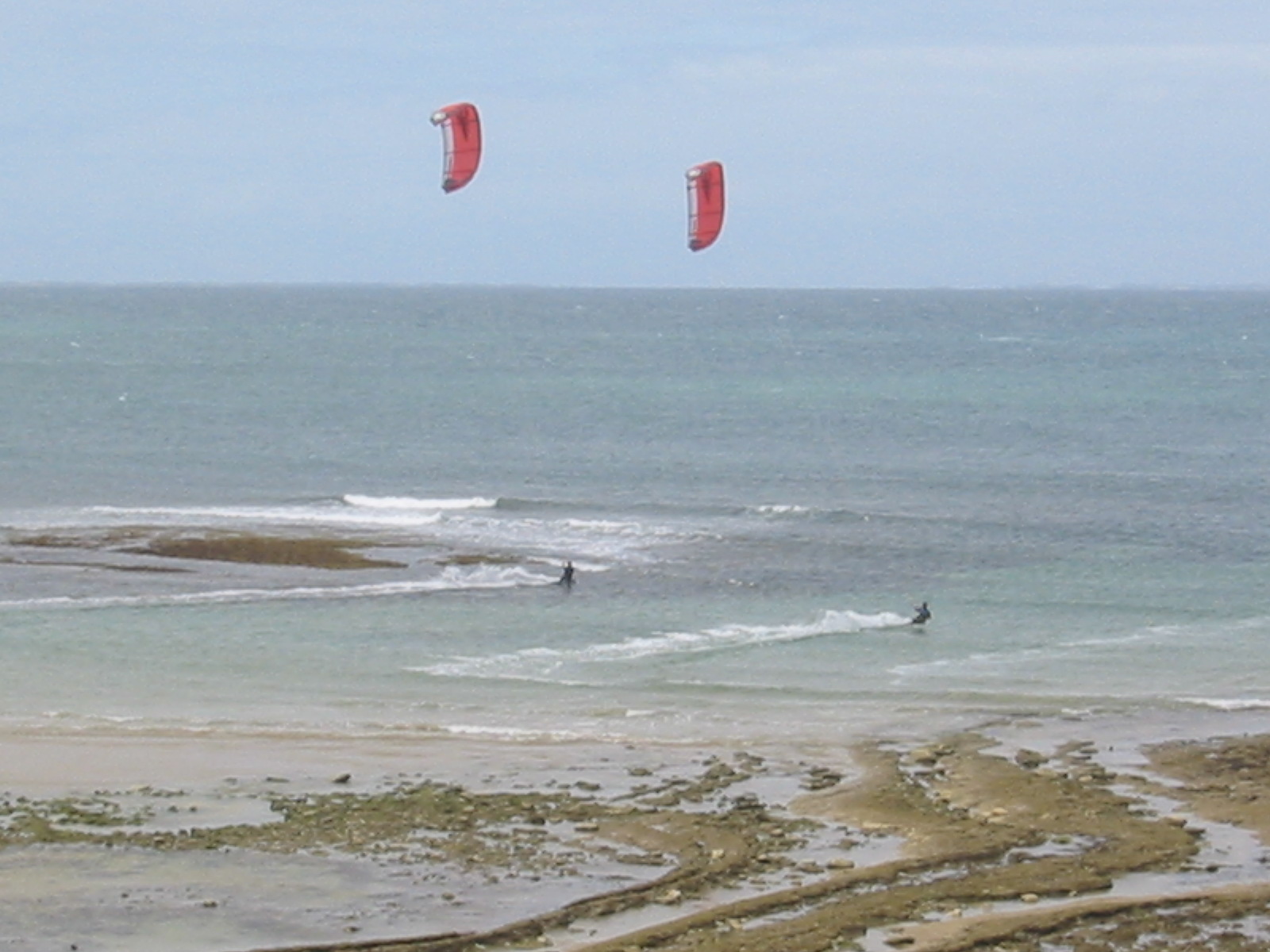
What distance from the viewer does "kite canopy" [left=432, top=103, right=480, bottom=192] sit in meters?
32.5

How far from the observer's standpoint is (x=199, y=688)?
30000mm

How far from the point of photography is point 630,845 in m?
20.2

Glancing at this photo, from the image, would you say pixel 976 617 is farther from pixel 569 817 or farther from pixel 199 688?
pixel 569 817

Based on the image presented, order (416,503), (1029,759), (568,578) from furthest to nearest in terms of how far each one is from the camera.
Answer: (416,503), (568,578), (1029,759)

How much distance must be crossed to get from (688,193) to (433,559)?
9.93m

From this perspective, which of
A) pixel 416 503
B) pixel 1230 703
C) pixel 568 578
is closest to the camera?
pixel 1230 703

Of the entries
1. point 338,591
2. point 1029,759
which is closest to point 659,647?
point 338,591

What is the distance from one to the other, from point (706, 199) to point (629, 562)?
8807 millimetres

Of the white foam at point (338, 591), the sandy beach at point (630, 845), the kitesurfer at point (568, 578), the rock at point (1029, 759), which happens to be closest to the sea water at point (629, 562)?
the white foam at point (338, 591)

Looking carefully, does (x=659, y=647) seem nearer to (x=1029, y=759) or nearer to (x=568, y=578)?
(x=568, y=578)

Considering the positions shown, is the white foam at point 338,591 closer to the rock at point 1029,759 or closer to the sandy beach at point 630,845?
the sandy beach at point 630,845

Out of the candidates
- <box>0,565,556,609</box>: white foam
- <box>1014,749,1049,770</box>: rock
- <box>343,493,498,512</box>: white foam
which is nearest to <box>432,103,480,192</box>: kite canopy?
<box>0,565,556,609</box>: white foam

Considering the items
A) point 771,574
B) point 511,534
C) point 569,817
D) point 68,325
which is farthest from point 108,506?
point 68,325

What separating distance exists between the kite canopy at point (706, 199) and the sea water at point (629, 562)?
6676 millimetres
